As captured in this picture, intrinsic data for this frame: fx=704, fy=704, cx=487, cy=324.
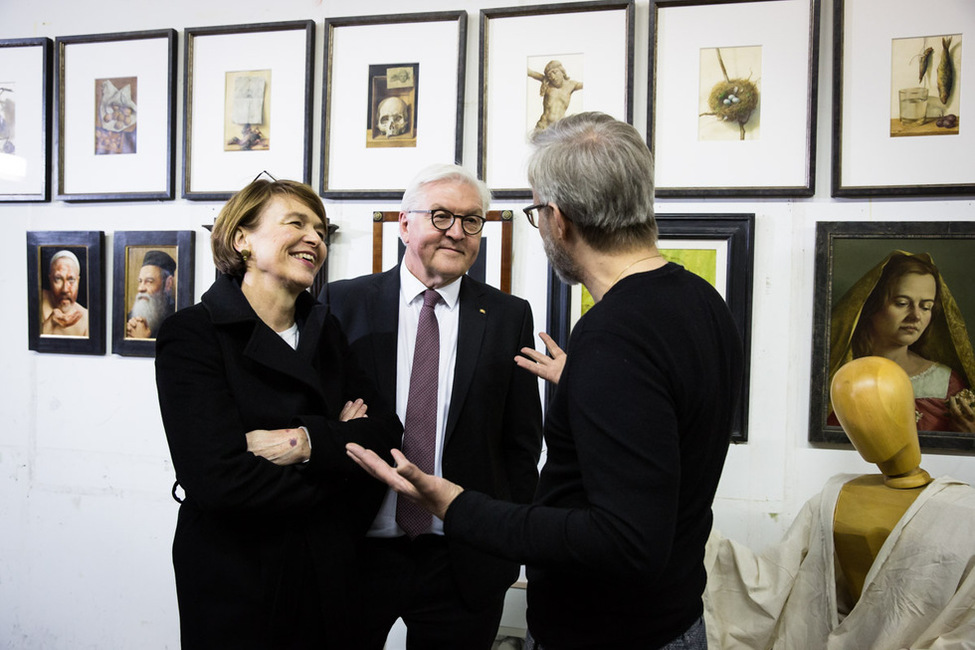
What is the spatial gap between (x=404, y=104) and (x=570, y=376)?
74.9 inches

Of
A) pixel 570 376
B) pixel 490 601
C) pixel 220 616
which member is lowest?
pixel 490 601

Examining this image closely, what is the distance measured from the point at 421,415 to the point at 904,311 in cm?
164

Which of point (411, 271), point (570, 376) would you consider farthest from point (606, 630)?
point (411, 271)

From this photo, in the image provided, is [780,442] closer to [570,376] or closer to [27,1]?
[570,376]

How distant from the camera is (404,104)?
2.66m

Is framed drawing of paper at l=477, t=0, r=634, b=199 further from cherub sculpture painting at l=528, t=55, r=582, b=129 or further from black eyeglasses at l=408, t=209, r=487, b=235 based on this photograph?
black eyeglasses at l=408, t=209, r=487, b=235

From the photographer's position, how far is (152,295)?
2.88 m

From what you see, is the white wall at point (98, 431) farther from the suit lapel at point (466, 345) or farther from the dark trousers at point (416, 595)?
the dark trousers at point (416, 595)

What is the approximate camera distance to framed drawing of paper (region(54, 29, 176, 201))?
2.88m

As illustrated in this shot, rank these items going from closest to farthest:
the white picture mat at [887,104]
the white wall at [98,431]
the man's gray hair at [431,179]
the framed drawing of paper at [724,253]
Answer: the man's gray hair at [431,179] → the white picture mat at [887,104] → the framed drawing of paper at [724,253] → the white wall at [98,431]

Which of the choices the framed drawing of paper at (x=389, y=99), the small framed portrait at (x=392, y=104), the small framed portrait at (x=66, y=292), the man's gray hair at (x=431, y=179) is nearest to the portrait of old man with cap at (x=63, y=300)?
the small framed portrait at (x=66, y=292)

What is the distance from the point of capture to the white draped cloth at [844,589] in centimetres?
166

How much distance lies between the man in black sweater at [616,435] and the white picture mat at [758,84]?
1.38 meters

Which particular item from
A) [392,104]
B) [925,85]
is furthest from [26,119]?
[925,85]
